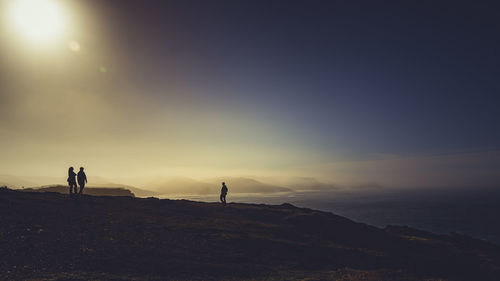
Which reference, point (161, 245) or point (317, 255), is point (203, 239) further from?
point (317, 255)

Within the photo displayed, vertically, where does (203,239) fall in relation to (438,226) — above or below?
above

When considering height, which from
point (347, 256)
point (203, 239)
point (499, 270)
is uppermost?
point (203, 239)

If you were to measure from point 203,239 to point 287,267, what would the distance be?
723cm

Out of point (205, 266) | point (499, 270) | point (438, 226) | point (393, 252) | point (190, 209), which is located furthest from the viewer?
point (438, 226)

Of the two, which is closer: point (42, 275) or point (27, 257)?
point (42, 275)

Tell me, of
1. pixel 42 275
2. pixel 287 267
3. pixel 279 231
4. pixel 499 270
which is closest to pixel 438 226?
pixel 499 270

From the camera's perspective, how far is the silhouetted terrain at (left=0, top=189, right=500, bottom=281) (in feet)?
50.1

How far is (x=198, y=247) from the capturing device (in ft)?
65.9

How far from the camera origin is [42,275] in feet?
42.6

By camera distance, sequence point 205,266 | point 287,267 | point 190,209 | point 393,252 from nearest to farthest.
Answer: point 205,266, point 287,267, point 393,252, point 190,209

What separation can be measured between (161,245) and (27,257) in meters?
7.49

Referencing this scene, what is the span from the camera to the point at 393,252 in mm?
25578

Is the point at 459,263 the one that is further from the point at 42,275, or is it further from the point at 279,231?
the point at 42,275

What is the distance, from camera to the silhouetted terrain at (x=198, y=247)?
50.1 ft
